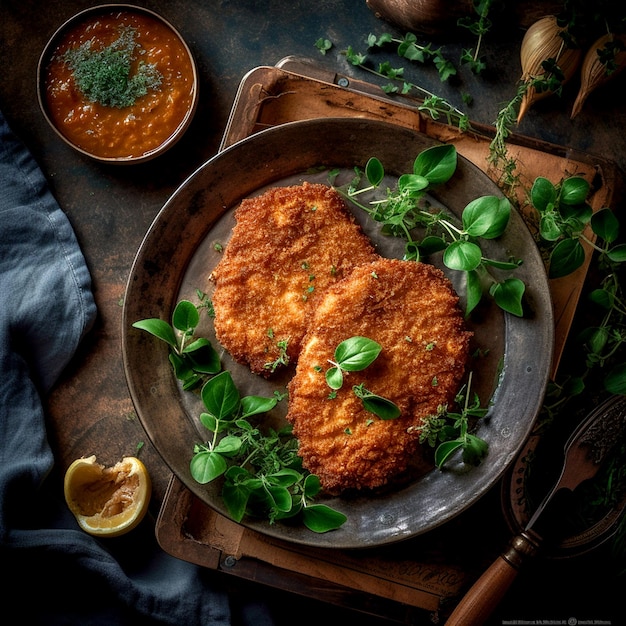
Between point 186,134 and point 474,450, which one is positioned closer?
point 474,450

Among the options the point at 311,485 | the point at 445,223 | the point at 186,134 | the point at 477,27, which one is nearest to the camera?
the point at 311,485

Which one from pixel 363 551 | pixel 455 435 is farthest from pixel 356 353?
pixel 363 551

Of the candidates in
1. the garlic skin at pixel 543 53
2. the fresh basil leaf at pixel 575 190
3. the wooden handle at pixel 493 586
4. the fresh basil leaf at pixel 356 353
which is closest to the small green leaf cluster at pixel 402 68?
the garlic skin at pixel 543 53

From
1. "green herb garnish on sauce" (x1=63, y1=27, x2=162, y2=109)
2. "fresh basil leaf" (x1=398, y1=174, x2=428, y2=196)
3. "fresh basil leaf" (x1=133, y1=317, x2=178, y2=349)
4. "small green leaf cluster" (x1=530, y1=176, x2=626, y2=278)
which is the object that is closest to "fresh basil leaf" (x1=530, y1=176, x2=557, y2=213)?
"small green leaf cluster" (x1=530, y1=176, x2=626, y2=278)

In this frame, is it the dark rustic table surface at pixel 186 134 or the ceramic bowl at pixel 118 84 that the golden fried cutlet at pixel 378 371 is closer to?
the dark rustic table surface at pixel 186 134

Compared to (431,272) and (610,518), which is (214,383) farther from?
(610,518)

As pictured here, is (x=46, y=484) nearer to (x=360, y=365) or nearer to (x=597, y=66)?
(x=360, y=365)
